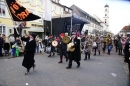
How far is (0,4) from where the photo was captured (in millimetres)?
19891

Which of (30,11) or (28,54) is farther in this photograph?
(30,11)

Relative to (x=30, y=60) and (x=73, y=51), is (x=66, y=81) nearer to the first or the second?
(x=30, y=60)

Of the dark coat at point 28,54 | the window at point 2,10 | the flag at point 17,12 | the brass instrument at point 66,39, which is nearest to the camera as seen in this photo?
the flag at point 17,12

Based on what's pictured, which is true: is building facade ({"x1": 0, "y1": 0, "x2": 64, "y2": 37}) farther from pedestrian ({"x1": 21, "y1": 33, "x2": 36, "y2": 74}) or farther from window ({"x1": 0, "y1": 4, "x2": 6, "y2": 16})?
pedestrian ({"x1": 21, "y1": 33, "x2": 36, "y2": 74})

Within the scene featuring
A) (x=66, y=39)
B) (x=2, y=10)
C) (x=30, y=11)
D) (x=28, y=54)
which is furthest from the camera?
(x=30, y=11)

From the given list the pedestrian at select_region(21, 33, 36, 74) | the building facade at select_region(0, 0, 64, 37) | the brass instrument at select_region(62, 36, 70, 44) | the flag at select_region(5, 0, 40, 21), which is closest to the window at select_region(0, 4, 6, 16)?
the building facade at select_region(0, 0, 64, 37)

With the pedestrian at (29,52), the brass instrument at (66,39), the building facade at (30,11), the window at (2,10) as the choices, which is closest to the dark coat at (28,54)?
the pedestrian at (29,52)

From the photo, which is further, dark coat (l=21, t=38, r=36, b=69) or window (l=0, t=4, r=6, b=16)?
window (l=0, t=4, r=6, b=16)

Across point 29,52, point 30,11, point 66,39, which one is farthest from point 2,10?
point 29,52

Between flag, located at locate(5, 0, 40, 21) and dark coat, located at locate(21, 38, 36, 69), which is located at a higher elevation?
flag, located at locate(5, 0, 40, 21)

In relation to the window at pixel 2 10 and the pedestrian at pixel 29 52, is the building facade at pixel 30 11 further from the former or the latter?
the pedestrian at pixel 29 52

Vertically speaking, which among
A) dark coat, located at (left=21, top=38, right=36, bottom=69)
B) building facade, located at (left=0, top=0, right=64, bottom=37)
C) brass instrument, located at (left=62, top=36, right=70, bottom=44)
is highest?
building facade, located at (left=0, top=0, right=64, bottom=37)

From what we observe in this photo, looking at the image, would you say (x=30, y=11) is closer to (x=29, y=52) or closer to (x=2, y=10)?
(x=2, y=10)

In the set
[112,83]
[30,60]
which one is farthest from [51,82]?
[112,83]
